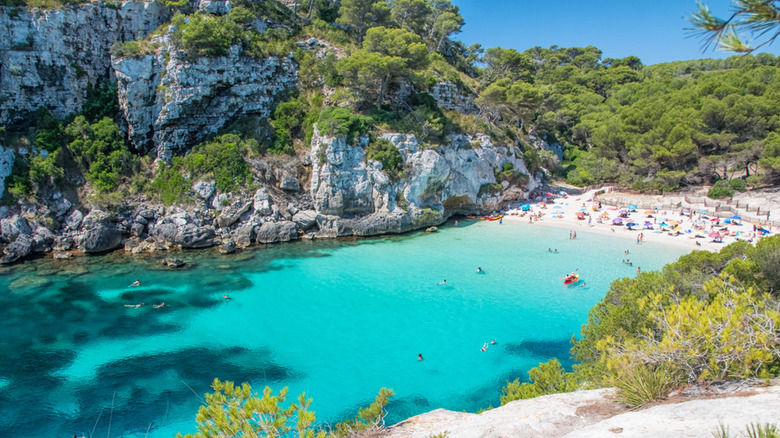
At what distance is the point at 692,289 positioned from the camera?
11164mm

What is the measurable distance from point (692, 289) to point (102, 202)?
34906 mm

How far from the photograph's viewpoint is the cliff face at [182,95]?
31375 millimetres

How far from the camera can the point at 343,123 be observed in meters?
31.2

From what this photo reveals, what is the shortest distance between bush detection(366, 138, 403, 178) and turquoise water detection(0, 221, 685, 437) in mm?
7229

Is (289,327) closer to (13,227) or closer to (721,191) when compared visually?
(13,227)

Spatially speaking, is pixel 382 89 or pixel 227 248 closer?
pixel 227 248

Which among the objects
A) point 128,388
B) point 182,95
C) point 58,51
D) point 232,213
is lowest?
point 128,388

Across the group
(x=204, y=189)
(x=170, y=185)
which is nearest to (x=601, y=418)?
(x=204, y=189)

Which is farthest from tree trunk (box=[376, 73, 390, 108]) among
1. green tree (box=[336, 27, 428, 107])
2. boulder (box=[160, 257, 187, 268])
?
boulder (box=[160, 257, 187, 268])

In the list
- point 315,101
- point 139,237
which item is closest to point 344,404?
point 139,237

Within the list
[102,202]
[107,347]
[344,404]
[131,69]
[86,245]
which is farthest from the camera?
[131,69]

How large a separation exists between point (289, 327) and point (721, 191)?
1529 inches

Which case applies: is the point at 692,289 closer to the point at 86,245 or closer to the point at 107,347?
the point at 107,347

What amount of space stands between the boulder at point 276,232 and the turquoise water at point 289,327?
1.57 meters
